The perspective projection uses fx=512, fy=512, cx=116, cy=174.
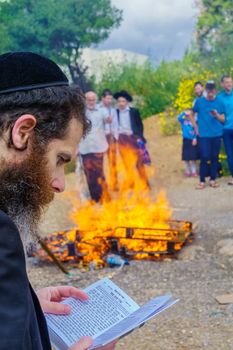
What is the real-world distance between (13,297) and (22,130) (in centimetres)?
47

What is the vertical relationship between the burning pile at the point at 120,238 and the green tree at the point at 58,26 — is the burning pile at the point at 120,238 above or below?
below

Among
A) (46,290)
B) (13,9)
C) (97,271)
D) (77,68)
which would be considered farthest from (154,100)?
(46,290)

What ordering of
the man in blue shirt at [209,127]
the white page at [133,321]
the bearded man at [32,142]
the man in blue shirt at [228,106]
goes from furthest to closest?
the man in blue shirt at [209,127]
the man in blue shirt at [228,106]
the white page at [133,321]
the bearded man at [32,142]

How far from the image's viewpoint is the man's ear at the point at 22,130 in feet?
4.58

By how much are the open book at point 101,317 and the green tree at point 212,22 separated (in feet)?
67.9

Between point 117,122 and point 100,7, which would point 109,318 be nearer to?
point 117,122

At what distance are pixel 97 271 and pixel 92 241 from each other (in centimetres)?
51

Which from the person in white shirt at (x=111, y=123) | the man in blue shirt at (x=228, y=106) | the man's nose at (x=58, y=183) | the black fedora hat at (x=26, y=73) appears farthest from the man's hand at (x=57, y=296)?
the man in blue shirt at (x=228, y=106)

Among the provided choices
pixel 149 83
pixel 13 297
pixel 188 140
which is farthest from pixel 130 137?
pixel 149 83

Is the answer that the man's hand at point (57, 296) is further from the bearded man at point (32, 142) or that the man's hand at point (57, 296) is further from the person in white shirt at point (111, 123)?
the person in white shirt at point (111, 123)

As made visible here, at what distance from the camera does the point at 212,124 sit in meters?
8.92

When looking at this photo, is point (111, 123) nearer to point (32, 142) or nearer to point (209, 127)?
point (209, 127)

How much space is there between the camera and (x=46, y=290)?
2.08 m

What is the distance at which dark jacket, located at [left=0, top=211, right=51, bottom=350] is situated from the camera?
1152 mm
